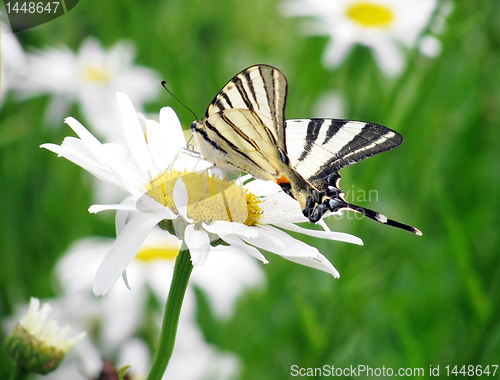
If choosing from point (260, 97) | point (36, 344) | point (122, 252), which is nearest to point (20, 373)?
point (36, 344)

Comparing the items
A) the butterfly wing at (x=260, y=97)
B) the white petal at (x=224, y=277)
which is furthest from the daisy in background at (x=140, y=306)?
the butterfly wing at (x=260, y=97)

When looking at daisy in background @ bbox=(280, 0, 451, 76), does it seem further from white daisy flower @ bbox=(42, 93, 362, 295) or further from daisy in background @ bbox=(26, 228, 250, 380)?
white daisy flower @ bbox=(42, 93, 362, 295)

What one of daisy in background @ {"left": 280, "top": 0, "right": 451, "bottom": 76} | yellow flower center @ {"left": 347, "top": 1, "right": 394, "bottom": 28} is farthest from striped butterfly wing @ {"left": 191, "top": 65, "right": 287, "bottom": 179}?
yellow flower center @ {"left": 347, "top": 1, "right": 394, "bottom": 28}

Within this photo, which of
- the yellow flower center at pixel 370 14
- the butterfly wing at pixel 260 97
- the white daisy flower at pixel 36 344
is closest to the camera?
the white daisy flower at pixel 36 344

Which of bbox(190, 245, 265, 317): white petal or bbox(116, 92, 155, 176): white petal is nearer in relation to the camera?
bbox(116, 92, 155, 176): white petal

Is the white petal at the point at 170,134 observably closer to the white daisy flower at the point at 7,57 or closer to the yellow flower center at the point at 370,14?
the white daisy flower at the point at 7,57

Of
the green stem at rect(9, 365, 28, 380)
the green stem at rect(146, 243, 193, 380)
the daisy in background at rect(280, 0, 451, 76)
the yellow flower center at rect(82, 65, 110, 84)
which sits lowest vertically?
the green stem at rect(9, 365, 28, 380)

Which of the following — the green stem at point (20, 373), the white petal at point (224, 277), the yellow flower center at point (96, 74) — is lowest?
the white petal at point (224, 277)
